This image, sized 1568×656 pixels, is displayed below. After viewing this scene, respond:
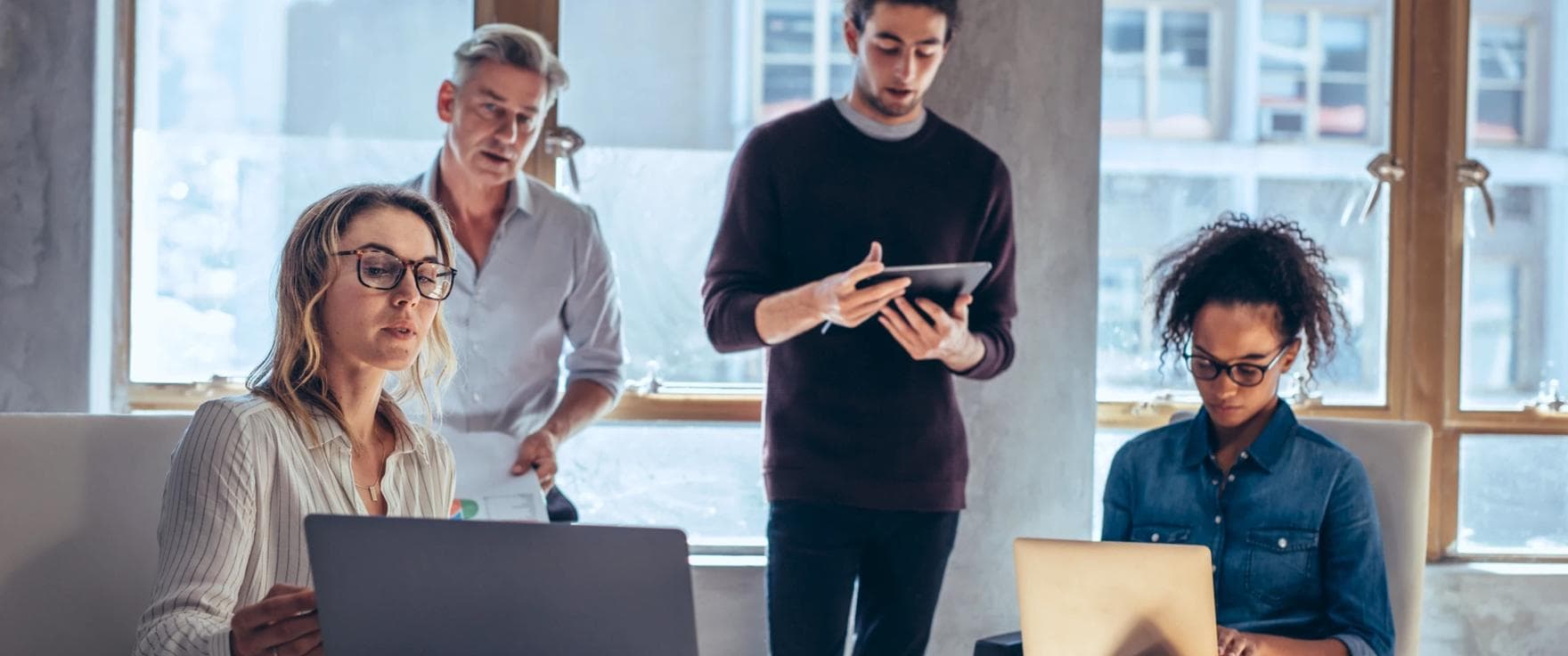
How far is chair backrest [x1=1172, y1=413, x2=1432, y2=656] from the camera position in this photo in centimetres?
212

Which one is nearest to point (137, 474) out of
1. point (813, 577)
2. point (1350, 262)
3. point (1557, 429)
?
point (813, 577)

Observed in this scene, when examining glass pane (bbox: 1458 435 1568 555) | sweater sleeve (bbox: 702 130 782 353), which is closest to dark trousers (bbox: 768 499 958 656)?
sweater sleeve (bbox: 702 130 782 353)

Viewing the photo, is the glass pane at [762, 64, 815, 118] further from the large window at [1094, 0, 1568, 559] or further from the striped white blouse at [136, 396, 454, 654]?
the striped white blouse at [136, 396, 454, 654]

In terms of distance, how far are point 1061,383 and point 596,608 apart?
7.25ft

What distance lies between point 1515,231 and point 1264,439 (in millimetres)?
1861

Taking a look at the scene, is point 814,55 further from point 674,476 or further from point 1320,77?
point 1320,77

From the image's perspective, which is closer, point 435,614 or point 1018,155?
point 435,614

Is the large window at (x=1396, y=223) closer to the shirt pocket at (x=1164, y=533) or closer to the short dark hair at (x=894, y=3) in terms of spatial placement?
the short dark hair at (x=894, y=3)

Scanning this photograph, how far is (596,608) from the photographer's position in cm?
100

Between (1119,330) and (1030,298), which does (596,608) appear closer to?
(1030,298)

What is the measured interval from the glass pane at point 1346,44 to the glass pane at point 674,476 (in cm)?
183

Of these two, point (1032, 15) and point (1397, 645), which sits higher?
point (1032, 15)

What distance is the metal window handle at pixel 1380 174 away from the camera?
3.33m

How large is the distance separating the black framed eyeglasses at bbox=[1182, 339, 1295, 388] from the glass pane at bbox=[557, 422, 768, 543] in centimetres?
137
